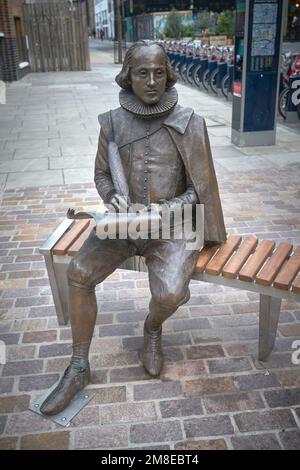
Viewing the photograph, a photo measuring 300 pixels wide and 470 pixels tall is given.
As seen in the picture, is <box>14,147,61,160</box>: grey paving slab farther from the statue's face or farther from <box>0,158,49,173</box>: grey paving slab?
the statue's face

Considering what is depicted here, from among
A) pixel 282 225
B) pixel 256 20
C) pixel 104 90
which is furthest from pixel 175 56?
pixel 282 225

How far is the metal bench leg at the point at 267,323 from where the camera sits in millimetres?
2844

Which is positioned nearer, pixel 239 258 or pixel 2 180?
pixel 239 258

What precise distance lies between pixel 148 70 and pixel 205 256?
1092mm

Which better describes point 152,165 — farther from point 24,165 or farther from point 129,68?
point 24,165

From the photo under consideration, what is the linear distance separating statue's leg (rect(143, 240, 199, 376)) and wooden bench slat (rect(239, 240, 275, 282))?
28 centimetres

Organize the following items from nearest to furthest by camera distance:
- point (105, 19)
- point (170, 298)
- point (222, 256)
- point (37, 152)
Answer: point (170, 298), point (222, 256), point (37, 152), point (105, 19)

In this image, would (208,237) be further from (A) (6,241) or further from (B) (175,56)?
(B) (175,56)

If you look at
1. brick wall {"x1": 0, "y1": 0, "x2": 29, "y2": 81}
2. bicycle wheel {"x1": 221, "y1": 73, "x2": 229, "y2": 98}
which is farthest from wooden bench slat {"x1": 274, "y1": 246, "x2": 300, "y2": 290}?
brick wall {"x1": 0, "y1": 0, "x2": 29, "y2": 81}

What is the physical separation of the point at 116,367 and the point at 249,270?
38.9 inches

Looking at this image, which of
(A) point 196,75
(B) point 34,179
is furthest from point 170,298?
(A) point 196,75

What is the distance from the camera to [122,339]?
10.4 feet

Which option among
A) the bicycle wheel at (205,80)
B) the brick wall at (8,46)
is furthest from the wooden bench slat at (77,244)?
the brick wall at (8,46)

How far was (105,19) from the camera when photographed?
68.4 meters
